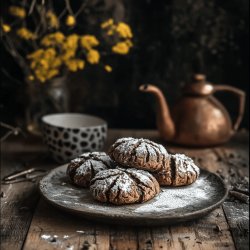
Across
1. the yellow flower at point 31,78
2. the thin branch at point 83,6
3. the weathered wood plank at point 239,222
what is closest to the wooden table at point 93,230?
the weathered wood plank at point 239,222

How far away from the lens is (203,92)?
7.03 feet

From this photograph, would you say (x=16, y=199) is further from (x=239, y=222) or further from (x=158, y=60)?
(x=158, y=60)

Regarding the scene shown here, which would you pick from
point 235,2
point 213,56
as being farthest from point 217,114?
point 235,2

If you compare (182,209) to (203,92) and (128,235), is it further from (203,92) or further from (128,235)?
(203,92)

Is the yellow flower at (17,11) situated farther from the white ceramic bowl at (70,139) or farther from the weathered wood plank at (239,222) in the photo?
the weathered wood plank at (239,222)

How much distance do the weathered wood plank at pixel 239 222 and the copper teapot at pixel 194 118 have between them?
1.93 ft

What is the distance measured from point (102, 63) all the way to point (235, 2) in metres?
0.62

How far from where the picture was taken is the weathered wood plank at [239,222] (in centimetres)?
131

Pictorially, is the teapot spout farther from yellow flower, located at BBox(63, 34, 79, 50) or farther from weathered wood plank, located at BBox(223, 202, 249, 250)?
weathered wood plank, located at BBox(223, 202, 249, 250)

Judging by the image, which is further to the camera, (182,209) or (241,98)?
(241,98)

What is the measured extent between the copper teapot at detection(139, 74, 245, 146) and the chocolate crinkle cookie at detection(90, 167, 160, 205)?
2.39ft

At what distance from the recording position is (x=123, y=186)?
4.45 ft

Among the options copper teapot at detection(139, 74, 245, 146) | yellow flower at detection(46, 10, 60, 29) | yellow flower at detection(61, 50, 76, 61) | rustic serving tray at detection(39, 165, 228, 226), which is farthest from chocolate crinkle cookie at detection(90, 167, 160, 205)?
yellow flower at detection(46, 10, 60, 29)

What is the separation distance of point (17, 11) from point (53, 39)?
0.60ft
